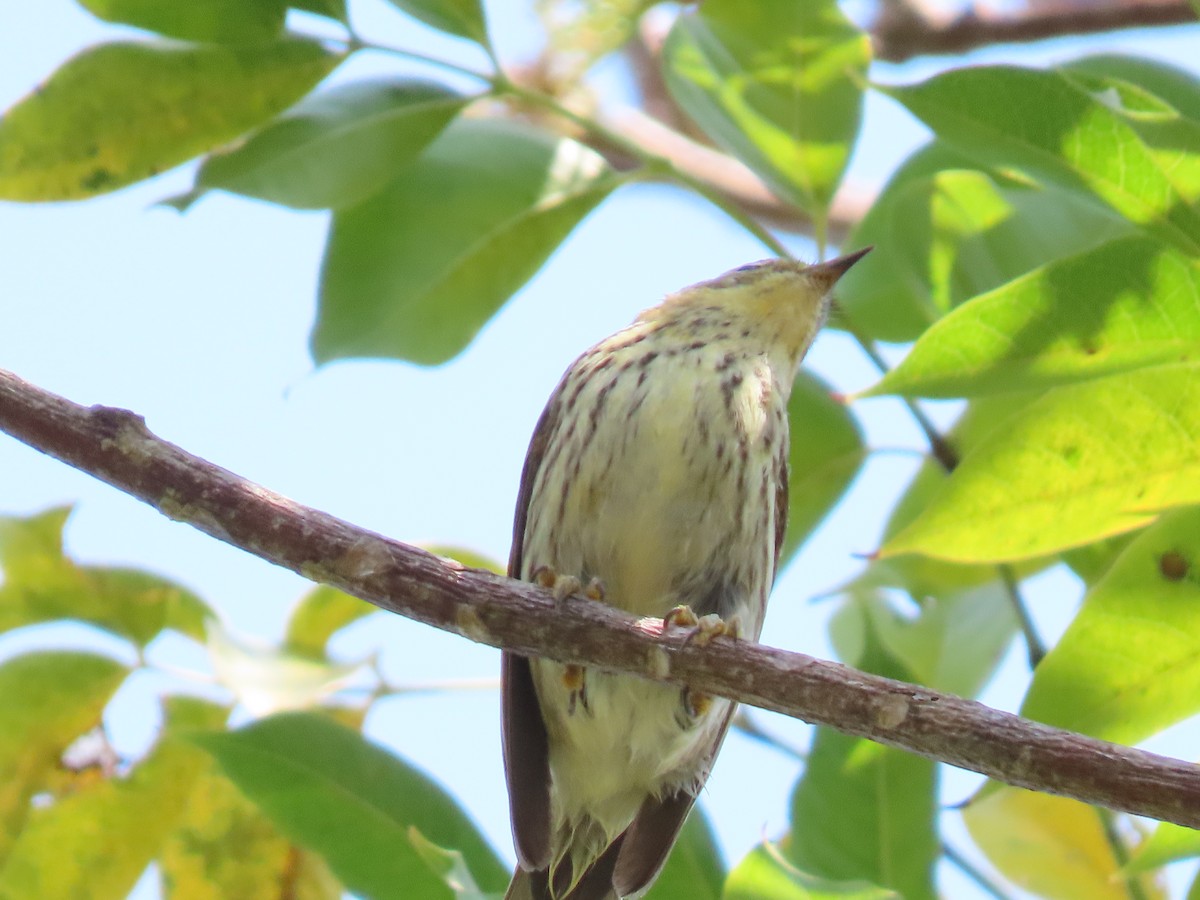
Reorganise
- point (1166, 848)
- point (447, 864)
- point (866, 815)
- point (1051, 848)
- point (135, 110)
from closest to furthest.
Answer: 1. point (1166, 848)
2. point (447, 864)
3. point (866, 815)
4. point (135, 110)
5. point (1051, 848)

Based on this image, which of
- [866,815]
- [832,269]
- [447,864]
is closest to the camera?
[447,864]

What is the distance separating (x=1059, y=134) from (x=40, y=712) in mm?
2474

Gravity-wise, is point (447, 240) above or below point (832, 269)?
below

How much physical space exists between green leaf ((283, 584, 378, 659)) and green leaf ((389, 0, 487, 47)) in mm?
1354

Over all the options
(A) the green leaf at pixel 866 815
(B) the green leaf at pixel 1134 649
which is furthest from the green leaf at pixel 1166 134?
(A) the green leaf at pixel 866 815

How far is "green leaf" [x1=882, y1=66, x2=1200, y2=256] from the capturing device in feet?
7.75

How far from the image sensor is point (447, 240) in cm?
331

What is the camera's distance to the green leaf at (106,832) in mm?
3193

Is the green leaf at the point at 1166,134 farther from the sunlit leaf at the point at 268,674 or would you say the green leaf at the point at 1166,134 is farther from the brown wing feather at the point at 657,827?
the sunlit leaf at the point at 268,674

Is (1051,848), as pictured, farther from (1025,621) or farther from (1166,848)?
(1166,848)

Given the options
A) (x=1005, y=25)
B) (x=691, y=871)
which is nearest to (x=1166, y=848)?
(x=691, y=871)

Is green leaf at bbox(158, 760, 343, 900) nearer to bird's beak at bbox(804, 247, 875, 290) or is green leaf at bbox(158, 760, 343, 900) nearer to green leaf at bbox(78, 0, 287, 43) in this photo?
green leaf at bbox(78, 0, 287, 43)

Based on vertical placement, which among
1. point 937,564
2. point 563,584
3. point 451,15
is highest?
point 451,15

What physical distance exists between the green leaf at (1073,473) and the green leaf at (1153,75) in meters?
0.97
